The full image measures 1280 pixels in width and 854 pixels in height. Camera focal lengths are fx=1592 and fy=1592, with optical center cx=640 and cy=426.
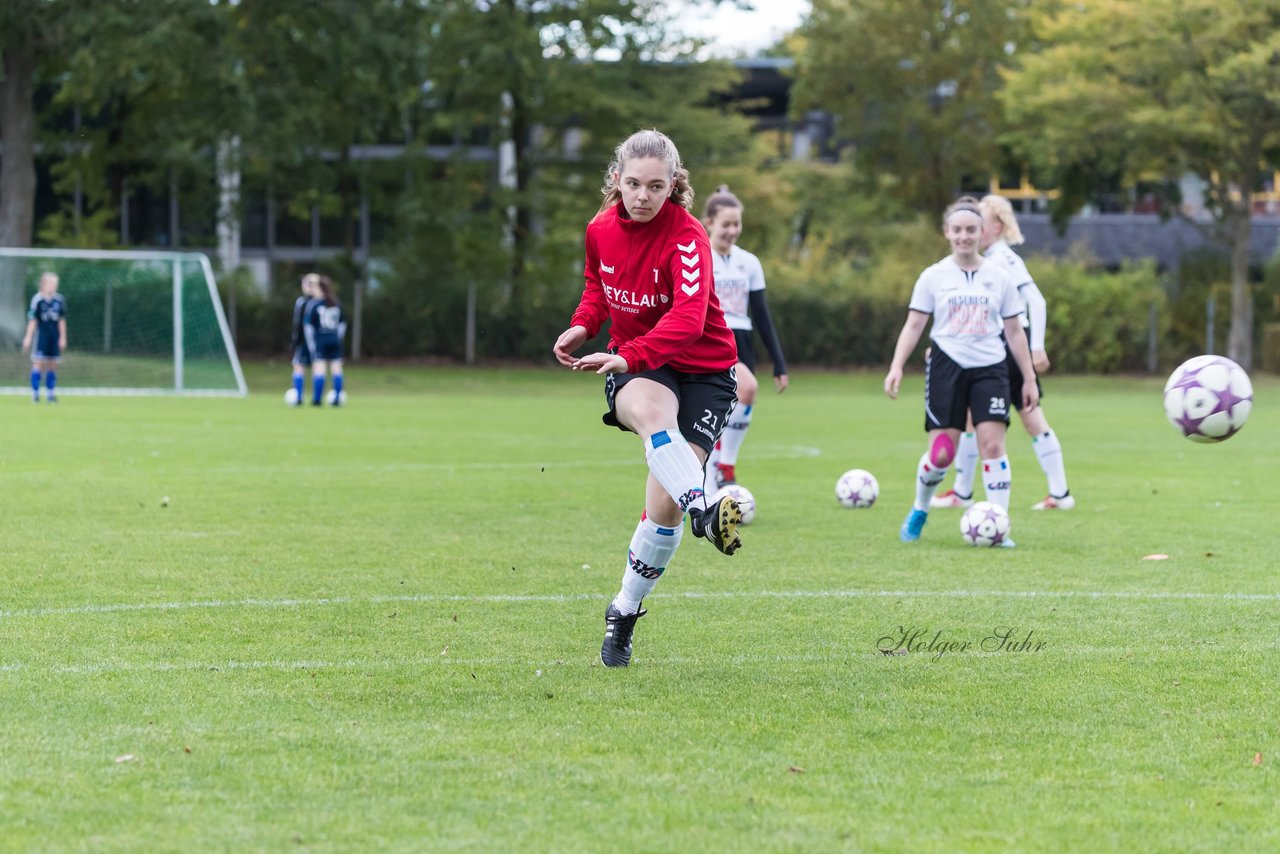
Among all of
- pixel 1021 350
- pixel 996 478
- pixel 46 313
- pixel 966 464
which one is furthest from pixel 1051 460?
pixel 46 313

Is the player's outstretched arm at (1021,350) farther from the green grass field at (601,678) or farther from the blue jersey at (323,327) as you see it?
the blue jersey at (323,327)

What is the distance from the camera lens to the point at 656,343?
556cm

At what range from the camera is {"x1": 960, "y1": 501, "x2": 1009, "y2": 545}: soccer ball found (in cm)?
911

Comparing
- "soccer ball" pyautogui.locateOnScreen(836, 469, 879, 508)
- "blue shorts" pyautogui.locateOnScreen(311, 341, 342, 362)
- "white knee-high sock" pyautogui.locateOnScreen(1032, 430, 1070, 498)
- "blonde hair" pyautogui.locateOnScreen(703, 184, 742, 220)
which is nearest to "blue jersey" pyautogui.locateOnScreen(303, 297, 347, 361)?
"blue shorts" pyautogui.locateOnScreen(311, 341, 342, 362)

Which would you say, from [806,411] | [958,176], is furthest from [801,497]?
[958,176]

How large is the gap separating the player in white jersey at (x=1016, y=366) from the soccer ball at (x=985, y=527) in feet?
4.07

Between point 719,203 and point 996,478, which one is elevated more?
point 719,203

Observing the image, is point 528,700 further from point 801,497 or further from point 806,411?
point 806,411

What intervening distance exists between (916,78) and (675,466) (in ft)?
136

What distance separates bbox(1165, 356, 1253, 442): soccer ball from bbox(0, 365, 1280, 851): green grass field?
2.51 feet

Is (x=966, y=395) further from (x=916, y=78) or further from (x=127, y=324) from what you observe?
(x=916, y=78)

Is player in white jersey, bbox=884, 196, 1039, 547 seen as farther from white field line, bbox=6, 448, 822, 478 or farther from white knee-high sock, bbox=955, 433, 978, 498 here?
white field line, bbox=6, 448, 822, 478

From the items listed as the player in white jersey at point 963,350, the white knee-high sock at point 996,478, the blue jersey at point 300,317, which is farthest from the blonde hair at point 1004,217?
the blue jersey at point 300,317

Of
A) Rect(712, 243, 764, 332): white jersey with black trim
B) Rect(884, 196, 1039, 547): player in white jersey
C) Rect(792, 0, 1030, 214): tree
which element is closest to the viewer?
Rect(884, 196, 1039, 547): player in white jersey
